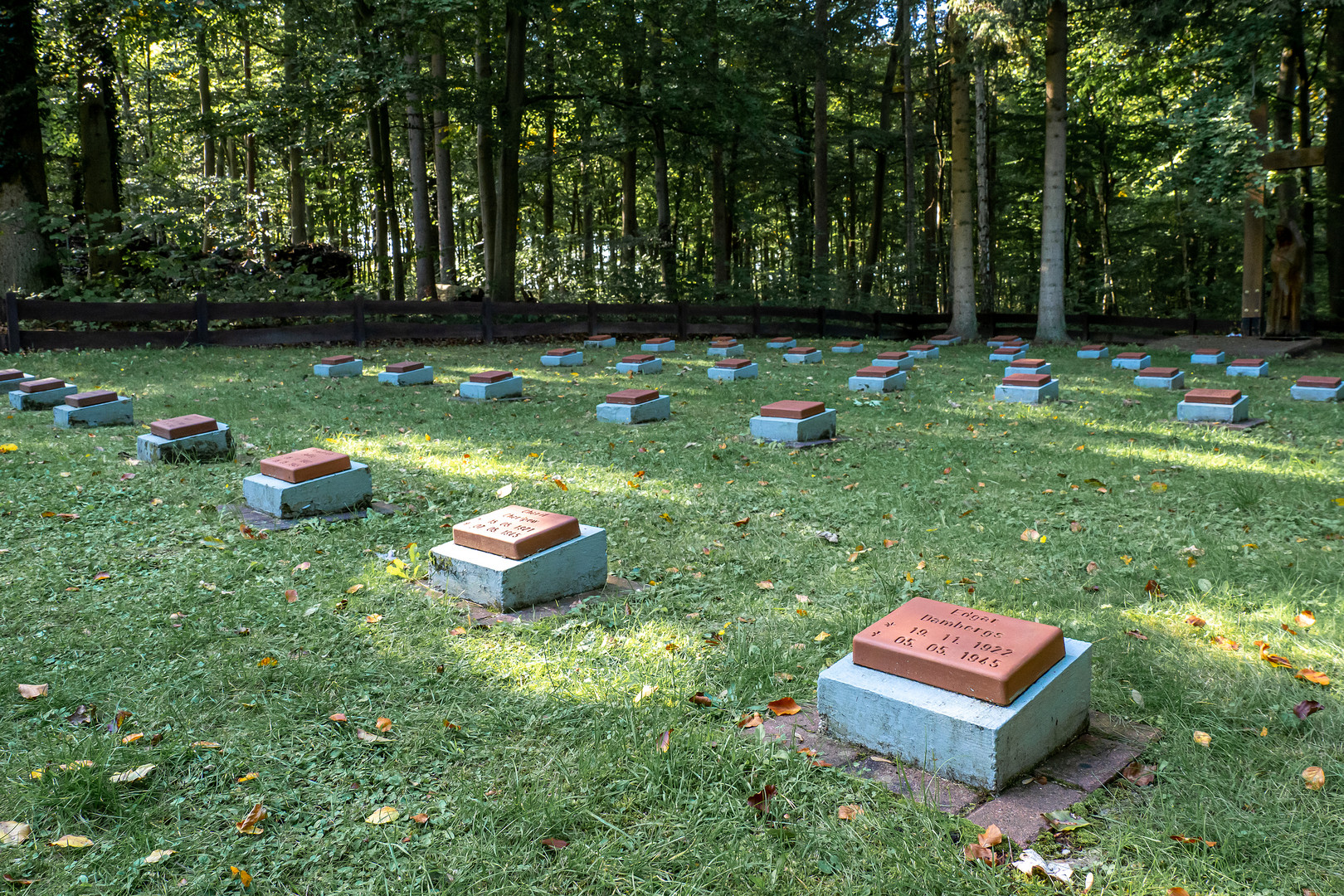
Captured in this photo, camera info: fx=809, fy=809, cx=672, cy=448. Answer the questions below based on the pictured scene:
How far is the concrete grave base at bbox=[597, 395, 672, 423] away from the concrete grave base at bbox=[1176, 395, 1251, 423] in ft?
17.6

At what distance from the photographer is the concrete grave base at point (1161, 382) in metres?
10.5

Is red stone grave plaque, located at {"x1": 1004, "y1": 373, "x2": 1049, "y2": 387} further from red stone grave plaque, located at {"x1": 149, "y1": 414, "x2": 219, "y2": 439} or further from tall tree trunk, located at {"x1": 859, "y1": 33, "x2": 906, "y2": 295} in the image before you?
tall tree trunk, located at {"x1": 859, "y1": 33, "x2": 906, "y2": 295}

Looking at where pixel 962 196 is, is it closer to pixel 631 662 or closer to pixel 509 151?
pixel 509 151

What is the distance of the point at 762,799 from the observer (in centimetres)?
238

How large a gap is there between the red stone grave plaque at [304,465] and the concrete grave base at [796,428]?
389 cm

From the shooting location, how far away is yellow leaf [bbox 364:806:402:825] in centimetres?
229

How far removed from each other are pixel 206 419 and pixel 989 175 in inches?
843

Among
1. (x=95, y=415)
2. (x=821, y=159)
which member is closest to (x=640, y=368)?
(x=95, y=415)

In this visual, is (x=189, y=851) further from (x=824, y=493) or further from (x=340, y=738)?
(x=824, y=493)

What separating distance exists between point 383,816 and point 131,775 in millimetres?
824

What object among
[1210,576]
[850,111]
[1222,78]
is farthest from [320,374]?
[850,111]

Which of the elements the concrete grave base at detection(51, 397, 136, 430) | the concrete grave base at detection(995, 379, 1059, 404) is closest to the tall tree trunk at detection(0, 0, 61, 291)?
the concrete grave base at detection(51, 397, 136, 430)

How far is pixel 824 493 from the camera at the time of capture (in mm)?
5879

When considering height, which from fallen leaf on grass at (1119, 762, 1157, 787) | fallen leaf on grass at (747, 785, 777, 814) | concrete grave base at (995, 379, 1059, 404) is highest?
concrete grave base at (995, 379, 1059, 404)
